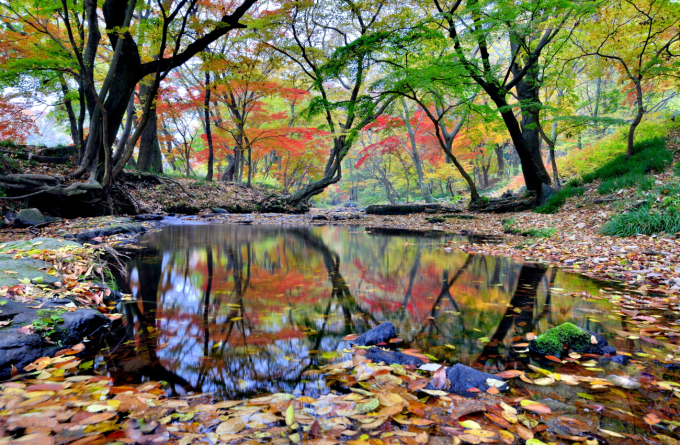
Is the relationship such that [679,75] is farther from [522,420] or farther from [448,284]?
[522,420]

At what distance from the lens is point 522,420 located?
3.70 ft

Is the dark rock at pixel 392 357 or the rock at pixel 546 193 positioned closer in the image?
the dark rock at pixel 392 357

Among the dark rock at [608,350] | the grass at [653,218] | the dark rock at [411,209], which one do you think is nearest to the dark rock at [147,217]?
the dark rock at [411,209]

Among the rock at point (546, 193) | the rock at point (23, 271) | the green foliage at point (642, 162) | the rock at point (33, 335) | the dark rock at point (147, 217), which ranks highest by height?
the green foliage at point (642, 162)

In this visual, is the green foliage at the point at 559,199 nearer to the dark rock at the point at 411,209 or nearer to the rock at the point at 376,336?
the dark rock at the point at 411,209

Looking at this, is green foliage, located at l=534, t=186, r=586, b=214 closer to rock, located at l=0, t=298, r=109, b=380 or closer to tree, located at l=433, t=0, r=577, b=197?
tree, located at l=433, t=0, r=577, b=197

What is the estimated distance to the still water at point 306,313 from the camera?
1556mm

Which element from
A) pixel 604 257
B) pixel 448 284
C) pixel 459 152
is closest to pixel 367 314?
pixel 448 284

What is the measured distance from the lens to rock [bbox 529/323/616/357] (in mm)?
1674

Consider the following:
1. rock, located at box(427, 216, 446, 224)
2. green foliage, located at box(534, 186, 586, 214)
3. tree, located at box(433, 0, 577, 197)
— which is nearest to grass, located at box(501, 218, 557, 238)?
green foliage, located at box(534, 186, 586, 214)

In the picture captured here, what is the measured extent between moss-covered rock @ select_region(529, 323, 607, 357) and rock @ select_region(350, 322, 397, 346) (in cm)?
80

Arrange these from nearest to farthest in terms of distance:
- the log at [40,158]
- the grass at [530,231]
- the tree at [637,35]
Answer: the grass at [530,231]
the tree at [637,35]
the log at [40,158]

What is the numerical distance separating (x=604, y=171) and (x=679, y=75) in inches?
126

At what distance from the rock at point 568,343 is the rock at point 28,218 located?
7.94 meters
